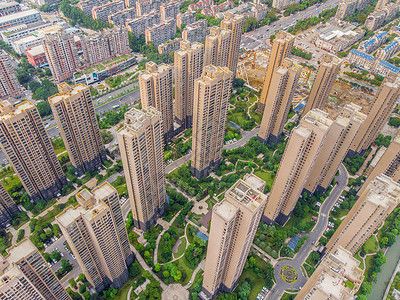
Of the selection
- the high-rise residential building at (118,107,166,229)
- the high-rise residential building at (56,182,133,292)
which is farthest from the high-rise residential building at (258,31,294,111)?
the high-rise residential building at (56,182,133,292)

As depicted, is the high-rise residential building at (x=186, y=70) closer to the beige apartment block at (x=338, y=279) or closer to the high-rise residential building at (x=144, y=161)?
the high-rise residential building at (x=144, y=161)

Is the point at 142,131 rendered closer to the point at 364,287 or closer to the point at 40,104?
the point at 364,287

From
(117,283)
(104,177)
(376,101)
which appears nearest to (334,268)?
(117,283)

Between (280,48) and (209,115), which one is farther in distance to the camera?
(280,48)

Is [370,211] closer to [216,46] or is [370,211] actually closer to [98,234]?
[98,234]

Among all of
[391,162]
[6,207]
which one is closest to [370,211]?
[391,162]
